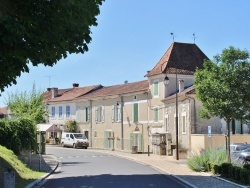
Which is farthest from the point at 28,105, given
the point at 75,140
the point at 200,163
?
the point at 200,163

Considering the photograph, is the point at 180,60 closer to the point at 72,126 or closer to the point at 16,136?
the point at 72,126

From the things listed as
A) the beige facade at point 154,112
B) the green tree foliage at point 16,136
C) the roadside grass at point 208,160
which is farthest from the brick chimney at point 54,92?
the roadside grass at point 208,160

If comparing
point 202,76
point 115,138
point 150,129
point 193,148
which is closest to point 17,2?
point 202,76

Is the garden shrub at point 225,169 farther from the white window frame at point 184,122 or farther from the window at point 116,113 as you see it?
the window at point 116,113

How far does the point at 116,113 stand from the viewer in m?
53.5

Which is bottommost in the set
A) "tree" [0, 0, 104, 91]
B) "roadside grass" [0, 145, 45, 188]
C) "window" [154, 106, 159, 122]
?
"roadside grass" [0, 145, 45, 188]

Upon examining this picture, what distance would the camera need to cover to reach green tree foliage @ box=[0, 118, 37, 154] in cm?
2573

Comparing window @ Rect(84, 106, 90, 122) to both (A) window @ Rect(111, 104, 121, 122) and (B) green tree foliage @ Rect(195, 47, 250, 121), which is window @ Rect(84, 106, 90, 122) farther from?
(B) green tree foliage @ Rect(195, 47, 250, 121)

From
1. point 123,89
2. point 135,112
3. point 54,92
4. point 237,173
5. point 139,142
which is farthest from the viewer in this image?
point 54,92

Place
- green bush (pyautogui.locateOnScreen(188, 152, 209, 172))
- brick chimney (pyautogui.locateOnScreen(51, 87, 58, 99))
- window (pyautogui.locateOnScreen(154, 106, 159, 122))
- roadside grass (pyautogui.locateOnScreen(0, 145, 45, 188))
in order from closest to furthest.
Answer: roadside grass (pyautogui.locateOnScreen(0, 145, 45, 188))
green bush (pyautogui.locateOnScreen(188, 152, 209, 172))
window (pyautogui.locateOnScreen(154, 106, 159, 122))
brick chimney (pyautogui.locateOnScreen(51, 87, 58, 99))

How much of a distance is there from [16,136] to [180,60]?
24.4 m

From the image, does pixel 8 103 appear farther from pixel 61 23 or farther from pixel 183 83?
pixel 61 23

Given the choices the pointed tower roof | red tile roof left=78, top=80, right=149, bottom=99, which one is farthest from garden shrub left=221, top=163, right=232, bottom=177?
red tile roof left=78, top=80, right=149, bottom=99

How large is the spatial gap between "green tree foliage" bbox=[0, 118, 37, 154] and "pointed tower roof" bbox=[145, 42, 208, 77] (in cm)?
2032
